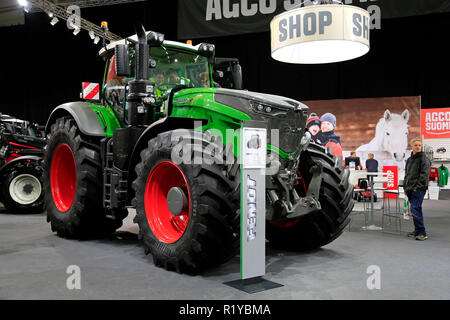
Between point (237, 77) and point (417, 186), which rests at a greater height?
point (237, 77)

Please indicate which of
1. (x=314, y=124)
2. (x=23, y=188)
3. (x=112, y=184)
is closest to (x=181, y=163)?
(x=112, y=184)

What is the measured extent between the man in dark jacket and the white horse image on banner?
5.88m

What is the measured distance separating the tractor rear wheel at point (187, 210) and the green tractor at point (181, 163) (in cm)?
1

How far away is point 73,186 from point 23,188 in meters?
3.17

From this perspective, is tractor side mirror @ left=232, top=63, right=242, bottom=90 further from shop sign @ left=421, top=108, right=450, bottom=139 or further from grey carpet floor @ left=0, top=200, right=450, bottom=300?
shop sign @ left=421, top=108, right=450, bottom=139

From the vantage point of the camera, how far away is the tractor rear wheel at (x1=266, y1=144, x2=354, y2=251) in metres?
4.72

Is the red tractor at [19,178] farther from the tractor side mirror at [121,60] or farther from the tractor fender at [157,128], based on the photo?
the tractor side mirror at [121,60]

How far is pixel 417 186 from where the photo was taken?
20.3ft

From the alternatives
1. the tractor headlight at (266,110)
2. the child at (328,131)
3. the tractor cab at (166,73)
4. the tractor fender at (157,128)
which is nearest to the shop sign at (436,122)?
the child at (328,131)

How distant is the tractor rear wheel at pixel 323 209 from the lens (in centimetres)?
472

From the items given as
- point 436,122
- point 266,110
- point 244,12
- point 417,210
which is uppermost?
point 244,12

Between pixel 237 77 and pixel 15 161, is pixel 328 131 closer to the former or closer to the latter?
pixel 237 77
